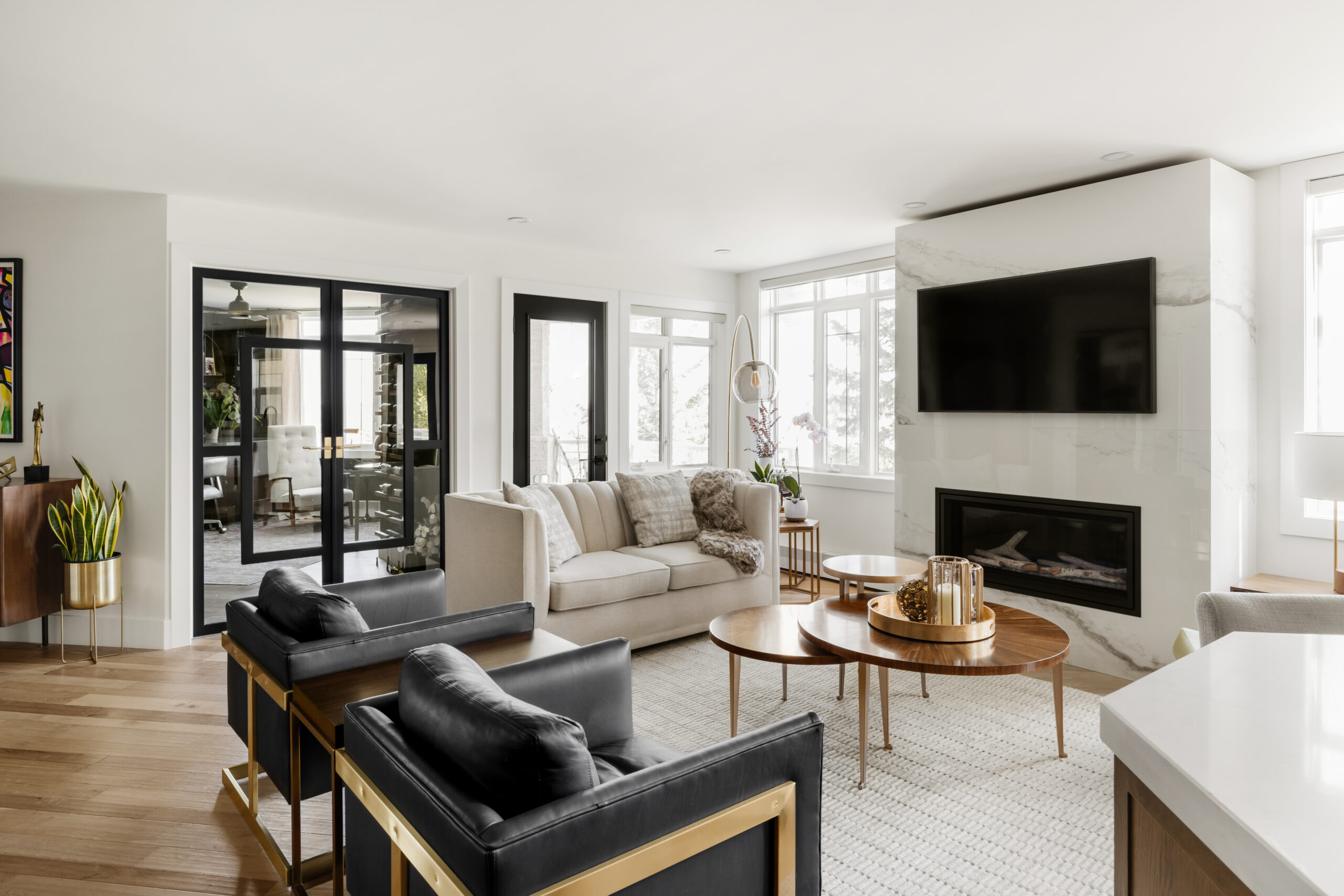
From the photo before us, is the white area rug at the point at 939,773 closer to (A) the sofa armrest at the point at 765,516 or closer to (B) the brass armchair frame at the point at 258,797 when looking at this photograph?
(A) the sofa armrest at the point at 765,516

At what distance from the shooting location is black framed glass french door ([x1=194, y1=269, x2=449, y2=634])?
4.37 metres

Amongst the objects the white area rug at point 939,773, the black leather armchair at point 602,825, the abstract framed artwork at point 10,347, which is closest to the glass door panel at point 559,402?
the white area rug at point 939,773

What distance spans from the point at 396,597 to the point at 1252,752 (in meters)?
2.51

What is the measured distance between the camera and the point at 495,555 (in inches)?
150

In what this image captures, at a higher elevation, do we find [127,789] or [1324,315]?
[1324,315]

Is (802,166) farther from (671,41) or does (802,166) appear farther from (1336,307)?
A: (1336,307)

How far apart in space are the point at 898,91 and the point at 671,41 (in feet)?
3.04

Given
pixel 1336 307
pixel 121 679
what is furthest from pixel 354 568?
pixel 1336 307

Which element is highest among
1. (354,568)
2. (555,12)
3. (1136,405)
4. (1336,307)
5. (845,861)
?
(555,12)

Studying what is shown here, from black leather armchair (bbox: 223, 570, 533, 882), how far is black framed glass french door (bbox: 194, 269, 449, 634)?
2174mm

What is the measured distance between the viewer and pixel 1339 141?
338 cm

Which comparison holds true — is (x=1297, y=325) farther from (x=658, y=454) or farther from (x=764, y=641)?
(x=658, y=454)

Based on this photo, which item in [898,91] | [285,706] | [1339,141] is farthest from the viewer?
[1339,141]

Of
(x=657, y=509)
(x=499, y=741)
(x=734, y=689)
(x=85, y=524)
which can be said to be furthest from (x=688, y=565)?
(x=85, y=524)
